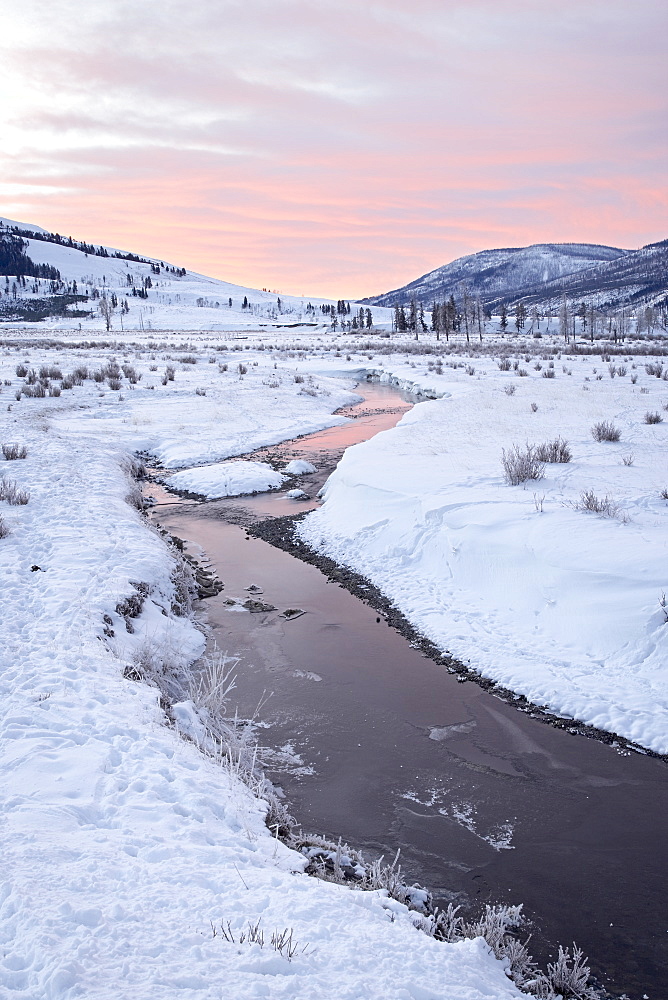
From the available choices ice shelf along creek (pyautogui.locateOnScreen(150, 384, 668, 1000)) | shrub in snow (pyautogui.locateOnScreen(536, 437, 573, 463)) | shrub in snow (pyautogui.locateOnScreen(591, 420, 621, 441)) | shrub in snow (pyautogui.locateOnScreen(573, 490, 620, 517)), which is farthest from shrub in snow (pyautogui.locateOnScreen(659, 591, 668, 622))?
shrub in snow (pyautogui.locateOnScreen(591, 420, 621, 441))

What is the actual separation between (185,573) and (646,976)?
7472mm

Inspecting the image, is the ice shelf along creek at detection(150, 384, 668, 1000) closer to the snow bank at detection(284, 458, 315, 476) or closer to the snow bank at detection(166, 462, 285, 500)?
the snow bank at detection(166, 462, 285, 500)

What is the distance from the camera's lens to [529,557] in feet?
27.4

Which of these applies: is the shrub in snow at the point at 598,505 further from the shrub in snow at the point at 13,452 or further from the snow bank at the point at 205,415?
the shrub in snow at the point at 13,452

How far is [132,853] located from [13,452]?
39.3 feet

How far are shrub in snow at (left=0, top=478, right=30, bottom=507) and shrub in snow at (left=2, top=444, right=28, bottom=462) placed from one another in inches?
112

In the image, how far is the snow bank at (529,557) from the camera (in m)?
6.61

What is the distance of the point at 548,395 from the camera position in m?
Result: 22.8

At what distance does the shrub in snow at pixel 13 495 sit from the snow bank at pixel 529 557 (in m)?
5.06

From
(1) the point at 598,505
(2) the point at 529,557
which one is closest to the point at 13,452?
(2) the point at 529,557

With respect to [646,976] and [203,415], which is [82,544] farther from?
[203,415]

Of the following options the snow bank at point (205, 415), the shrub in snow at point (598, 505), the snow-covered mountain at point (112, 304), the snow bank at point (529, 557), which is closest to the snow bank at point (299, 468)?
the snow bank at point (529, 557)

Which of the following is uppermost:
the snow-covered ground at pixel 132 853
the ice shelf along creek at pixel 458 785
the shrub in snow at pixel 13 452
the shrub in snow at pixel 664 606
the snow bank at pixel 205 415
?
the snow bank at pixel 205 415

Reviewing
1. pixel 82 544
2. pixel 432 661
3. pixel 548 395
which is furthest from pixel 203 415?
pixel 432 661
